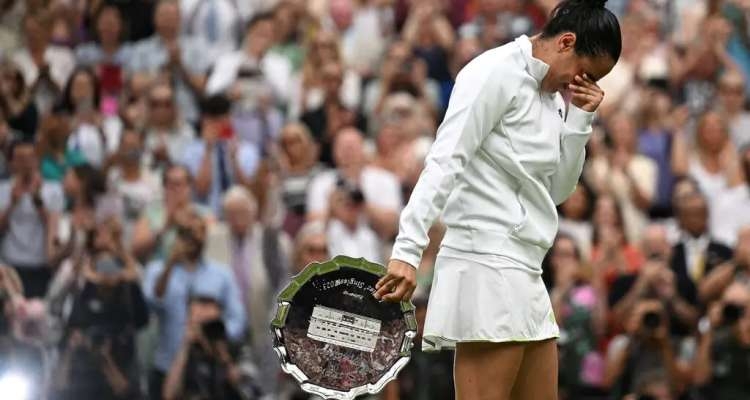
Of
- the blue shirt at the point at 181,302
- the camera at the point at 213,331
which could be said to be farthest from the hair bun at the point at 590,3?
the blue shirt at the point at 181,302

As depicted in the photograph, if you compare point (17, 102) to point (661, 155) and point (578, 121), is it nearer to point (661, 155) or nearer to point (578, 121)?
point (661, 155)

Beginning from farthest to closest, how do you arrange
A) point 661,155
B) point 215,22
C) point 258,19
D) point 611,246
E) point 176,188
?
point 215,22 → point 258,19 → point 661,155 → point 176,188 → point 611,246

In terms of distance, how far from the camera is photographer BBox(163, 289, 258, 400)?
1053 centimetres

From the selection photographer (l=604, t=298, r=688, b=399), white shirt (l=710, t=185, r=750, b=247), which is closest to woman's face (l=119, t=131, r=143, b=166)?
photographer (l=604, t=298, r=688, b=399)

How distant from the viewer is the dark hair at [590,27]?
528cm

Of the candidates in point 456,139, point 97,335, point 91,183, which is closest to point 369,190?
point 91,183

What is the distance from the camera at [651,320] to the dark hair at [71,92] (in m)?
4.79

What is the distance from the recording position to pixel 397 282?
5.07 meters

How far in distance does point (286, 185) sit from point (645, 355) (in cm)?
304

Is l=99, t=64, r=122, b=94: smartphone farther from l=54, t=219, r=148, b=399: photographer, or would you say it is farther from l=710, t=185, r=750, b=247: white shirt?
l=710, t=185, r=750, b=247: white shirt

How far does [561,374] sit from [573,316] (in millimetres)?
396

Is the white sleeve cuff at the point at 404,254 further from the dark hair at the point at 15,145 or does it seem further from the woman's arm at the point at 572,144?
the dark hair at the point at 15,145

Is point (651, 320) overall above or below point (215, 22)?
below

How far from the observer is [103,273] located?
10891 millimetres
